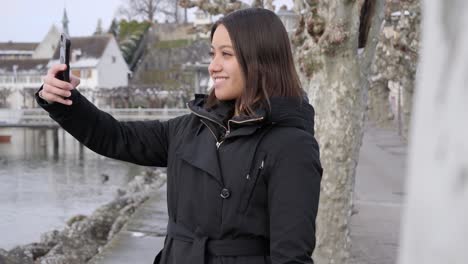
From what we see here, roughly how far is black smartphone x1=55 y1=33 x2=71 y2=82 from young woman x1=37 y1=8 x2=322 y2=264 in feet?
0.09

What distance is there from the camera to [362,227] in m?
11.2

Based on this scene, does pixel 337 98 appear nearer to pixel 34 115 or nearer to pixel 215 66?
pixel 215 66

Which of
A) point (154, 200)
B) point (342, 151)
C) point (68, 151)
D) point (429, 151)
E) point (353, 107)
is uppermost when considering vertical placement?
point (429, 151)

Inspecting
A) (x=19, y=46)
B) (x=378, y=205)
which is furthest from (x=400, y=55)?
(x=19, y=46)

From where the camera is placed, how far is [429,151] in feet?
1.96

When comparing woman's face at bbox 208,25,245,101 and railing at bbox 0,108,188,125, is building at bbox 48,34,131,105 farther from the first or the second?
woman's face at bbox 208,25,245,101

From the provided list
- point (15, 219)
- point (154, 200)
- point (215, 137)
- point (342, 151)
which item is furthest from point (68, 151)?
point (215, 137)

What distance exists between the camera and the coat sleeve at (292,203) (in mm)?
2328

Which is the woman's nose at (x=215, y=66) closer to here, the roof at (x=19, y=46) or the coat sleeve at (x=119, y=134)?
the coat sleeve at (x=119, y=134)

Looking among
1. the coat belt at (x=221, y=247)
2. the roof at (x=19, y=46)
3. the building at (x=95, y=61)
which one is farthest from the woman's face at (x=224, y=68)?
the roof at (x=19, y=46)

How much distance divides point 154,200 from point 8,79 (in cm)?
6850

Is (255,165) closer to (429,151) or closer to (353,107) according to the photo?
(429,151)

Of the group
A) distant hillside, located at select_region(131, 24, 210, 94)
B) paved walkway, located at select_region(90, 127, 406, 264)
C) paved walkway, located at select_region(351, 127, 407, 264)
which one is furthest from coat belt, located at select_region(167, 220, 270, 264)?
distant hillside, located at select_region(131, 24, 210, 94)

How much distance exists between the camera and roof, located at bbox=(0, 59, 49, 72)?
79.0 m
